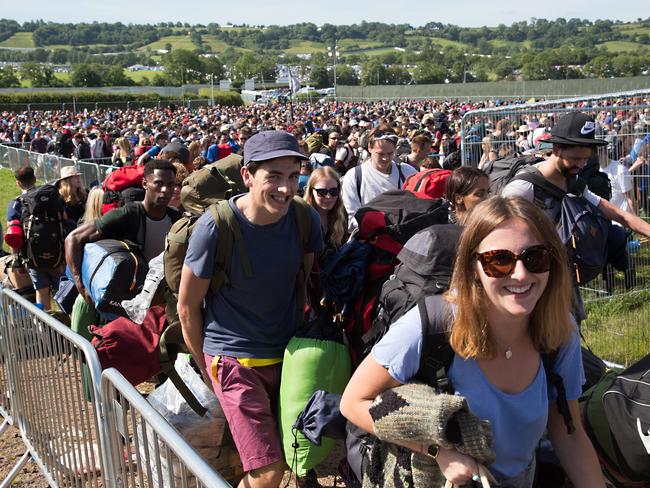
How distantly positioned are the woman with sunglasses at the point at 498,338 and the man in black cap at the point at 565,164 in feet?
5.73

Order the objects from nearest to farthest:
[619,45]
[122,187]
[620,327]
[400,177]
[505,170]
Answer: [505,170] → [122,187] → [400,177] → [620,327] → [619,45]

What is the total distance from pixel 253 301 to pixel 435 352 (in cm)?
118

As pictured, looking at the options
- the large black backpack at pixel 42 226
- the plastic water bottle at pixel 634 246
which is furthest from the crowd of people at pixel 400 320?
the plastic water bottle at pixel 634 246

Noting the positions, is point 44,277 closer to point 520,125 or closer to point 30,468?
point 30,468

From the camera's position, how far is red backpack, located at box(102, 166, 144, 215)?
5.63 meters

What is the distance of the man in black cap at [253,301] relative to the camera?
3031 mm

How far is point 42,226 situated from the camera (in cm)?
700

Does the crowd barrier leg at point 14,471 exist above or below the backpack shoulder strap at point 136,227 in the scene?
below

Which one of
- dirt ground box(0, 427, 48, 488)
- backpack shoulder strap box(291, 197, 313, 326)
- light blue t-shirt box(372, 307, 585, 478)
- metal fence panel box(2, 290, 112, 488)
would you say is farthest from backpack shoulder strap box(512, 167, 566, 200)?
dirt ground box(0, 427, 48, 488)

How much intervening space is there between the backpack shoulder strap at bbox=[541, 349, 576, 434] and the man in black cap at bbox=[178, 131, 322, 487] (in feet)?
4.09

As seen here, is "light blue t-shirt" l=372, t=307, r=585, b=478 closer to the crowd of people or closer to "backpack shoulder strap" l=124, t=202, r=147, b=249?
the crowd of people

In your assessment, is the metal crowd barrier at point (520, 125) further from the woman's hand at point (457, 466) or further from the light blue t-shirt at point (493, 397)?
the woman's hand at point (457, 466)

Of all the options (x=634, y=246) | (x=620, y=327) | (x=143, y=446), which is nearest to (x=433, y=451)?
(x=143, y=446)

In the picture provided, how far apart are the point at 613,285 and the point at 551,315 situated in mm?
5441
